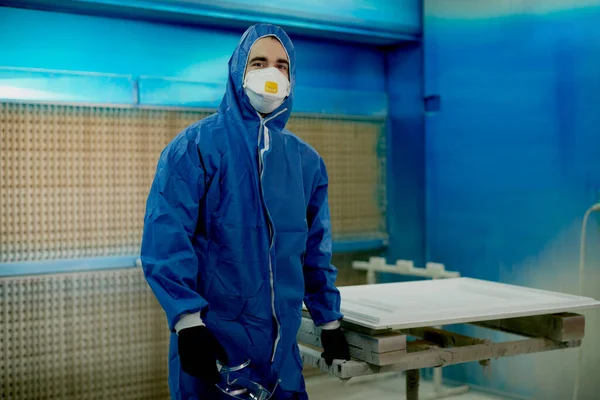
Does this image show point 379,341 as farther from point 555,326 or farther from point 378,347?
point 555,326

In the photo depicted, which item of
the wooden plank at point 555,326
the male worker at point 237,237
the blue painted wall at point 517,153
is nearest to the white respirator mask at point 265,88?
the male worker at point 237,237

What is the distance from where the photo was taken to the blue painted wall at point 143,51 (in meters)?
3.55

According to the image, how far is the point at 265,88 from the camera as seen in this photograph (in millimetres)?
2217

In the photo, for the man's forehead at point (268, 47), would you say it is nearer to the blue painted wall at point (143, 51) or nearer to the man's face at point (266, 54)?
the man's face at point (266, 54)

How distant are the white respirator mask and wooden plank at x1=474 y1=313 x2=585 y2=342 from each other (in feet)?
4.40

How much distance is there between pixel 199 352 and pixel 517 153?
8.79ft

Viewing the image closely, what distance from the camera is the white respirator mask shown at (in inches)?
87.4

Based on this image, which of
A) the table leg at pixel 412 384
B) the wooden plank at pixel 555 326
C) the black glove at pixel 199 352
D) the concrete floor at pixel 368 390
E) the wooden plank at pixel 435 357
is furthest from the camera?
the concrete floor at pixel 368 390

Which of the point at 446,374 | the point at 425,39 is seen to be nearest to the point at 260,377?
the point at 446,374

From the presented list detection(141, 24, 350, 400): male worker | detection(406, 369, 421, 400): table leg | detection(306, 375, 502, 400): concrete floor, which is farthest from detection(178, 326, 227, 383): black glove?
detection(306, 375, 502, 400): concrete floor

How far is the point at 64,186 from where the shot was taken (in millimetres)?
3643

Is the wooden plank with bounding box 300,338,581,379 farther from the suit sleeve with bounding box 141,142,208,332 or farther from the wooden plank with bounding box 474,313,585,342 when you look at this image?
the suit sleeve with bounding box 141,142,208,332

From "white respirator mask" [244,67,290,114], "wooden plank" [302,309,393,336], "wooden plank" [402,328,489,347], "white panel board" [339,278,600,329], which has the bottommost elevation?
"wooden plank" [402,328,489,347]

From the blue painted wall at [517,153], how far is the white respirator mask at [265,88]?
210 centimetres
